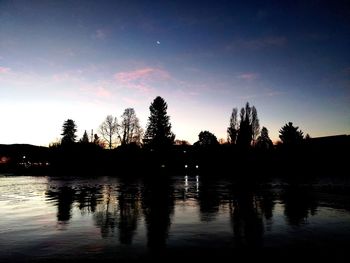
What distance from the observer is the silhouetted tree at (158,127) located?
75.0 m

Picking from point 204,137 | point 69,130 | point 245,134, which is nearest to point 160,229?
point 245,134

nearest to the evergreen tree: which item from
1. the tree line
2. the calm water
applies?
the tree line

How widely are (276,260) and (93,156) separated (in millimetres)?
72381

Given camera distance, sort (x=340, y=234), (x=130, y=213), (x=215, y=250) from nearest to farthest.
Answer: (x=215, y=250)
(x=340, y=234)
(x=130, y=213)

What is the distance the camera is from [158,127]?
7650 centimetres

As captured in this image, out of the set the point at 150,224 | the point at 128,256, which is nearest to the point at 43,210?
the point at 150,224

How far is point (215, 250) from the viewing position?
7371 mm

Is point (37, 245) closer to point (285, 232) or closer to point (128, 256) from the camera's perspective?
point (128, 256)

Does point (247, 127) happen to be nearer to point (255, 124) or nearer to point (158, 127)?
point (255, 124)

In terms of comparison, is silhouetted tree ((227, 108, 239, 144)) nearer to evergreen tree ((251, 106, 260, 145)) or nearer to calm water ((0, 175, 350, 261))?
evergreen tree ((251, 106, 260, 145))

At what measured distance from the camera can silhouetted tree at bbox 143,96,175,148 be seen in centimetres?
7500

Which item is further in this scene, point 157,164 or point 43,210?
point 157,164

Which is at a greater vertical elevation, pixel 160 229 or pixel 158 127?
pixel 158 127

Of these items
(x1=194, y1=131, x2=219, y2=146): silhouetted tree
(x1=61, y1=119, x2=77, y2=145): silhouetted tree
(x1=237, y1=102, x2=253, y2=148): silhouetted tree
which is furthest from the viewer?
(x1=194, y1=131, x2=219, y2=146): silhouetted tree
